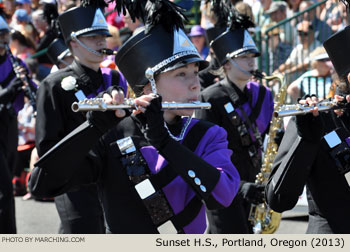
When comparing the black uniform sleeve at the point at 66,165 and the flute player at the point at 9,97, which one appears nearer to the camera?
the black uniform sleeve at the point at 66,165

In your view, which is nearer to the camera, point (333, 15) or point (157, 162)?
point (157, 162)

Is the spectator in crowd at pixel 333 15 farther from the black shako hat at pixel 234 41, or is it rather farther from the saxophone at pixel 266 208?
the saxophone at pixel 266 208

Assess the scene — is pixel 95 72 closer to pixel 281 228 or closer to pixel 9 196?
pixel 9 196

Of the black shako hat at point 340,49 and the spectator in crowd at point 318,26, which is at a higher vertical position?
the black shako hat at point 340,49

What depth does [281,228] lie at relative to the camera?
8234 mm

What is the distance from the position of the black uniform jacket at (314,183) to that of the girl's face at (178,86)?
57 centimetres

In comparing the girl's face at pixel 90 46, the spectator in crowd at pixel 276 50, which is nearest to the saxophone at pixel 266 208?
the girl's face at pixel 90 46

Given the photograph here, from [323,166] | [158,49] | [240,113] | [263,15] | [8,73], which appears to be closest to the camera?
[158,49]

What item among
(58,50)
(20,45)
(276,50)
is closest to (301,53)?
(276,50)

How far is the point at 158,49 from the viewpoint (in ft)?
12.0

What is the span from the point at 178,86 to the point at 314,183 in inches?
33.8

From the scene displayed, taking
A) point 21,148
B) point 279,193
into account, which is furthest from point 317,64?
point 279,193

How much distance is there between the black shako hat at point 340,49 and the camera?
372 cm

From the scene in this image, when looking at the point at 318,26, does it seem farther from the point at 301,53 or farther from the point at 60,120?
the point at 60,120
